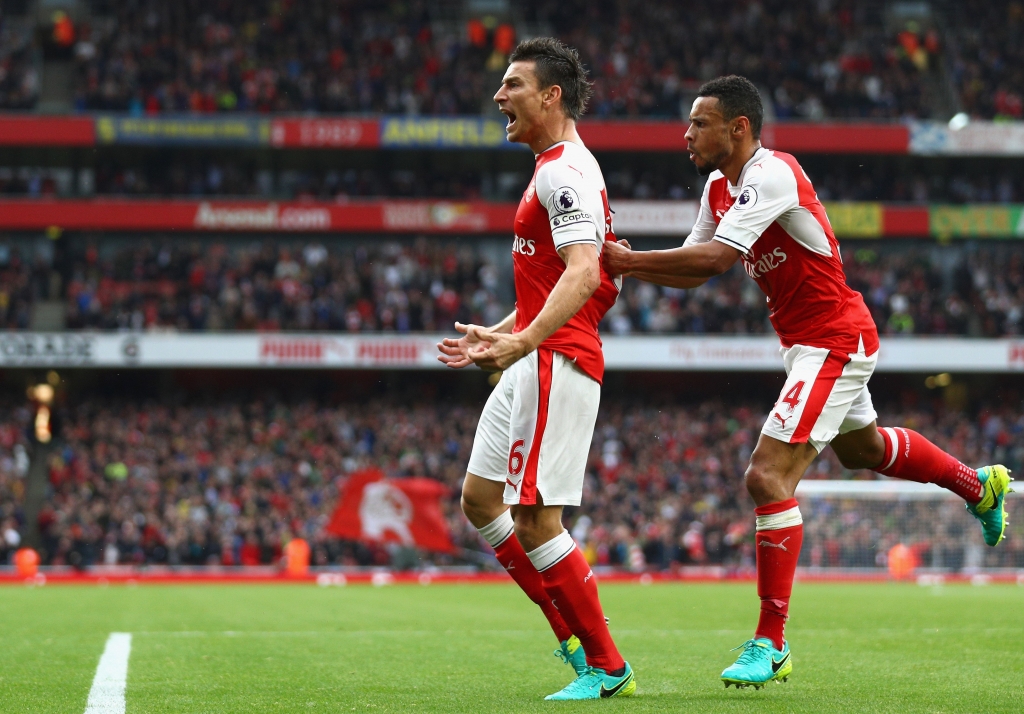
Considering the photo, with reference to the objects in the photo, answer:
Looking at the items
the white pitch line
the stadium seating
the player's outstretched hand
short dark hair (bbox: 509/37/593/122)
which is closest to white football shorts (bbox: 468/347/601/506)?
the player's outstretched hand

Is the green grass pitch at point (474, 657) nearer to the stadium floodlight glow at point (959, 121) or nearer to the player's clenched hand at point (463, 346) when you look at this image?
the player's clenched hand at point (463, 346)

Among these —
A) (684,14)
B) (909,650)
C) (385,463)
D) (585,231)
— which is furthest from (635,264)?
(684,14)

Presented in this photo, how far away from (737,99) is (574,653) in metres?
2.57

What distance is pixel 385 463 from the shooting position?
30.0 metres

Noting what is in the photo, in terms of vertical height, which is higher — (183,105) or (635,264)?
(183,105)

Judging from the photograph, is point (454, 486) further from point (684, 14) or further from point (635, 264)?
point (635, 264)

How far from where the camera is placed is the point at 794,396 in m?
5.68

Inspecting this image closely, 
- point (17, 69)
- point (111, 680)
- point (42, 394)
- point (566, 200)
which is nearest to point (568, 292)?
point (566, 200)

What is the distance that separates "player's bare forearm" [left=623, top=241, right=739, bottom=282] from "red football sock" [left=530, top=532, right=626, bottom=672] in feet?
3.94

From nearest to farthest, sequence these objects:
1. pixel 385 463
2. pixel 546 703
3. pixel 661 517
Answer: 1. pixel 546 703
2. pixel 661 517
3. pixel 385 463

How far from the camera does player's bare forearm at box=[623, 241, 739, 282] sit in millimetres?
5398

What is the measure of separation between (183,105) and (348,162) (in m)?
4.79

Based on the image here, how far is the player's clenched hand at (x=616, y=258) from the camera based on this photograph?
5.33m

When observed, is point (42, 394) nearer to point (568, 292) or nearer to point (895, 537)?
point (895, 537)
